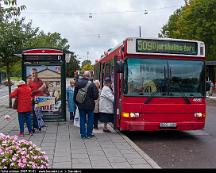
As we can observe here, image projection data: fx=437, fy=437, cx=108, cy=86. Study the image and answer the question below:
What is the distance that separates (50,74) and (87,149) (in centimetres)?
628

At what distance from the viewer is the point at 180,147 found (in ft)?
36.3

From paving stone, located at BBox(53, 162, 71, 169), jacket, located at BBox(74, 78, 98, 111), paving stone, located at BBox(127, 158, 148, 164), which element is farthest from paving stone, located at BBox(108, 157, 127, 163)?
jacket, located at BBox(74, 78, 98, 111)

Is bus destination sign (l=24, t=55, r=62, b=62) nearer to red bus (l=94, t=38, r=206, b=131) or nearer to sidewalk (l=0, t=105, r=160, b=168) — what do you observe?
sidewalk (l=0, t=105, r=160, b=168)

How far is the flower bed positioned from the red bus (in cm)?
623

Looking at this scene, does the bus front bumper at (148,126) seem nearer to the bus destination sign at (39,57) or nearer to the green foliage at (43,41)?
the bus destination sign at (39,57)

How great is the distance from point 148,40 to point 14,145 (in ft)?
23.8

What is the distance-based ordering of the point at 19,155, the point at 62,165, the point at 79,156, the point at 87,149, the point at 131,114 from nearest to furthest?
the point at 19,155 → the point at 62,165 → the point at 79,156 → the point at 87,149 → the point at 131,114

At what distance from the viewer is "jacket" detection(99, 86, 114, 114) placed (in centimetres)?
1295

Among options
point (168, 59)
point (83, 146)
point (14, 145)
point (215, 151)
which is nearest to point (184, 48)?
point (168, 59)

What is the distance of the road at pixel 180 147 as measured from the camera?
897 cm

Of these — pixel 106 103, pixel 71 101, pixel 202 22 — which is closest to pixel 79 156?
pixel 106 103

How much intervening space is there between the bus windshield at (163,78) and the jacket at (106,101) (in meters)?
1.09

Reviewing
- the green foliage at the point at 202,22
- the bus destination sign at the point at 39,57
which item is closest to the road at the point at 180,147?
the bus destination sign at the point at 39,57

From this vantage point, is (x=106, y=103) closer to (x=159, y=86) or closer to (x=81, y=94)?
(x=81, y=94)
